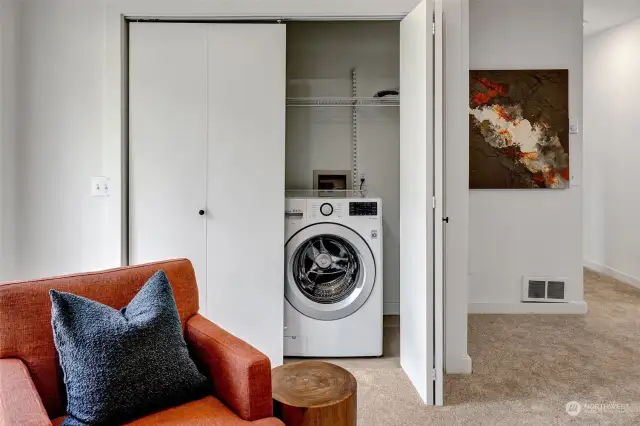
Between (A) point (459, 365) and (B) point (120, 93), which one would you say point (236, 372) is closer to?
(A) point (459, 365)

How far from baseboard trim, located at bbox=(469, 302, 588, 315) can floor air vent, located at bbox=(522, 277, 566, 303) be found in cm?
5

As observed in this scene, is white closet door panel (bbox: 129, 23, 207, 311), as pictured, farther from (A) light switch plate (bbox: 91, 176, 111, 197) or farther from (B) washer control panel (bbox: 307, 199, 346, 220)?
(B) washer control panel (bbox: 307, 199, 346, 220)

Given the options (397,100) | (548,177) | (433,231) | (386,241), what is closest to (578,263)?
(548,177)

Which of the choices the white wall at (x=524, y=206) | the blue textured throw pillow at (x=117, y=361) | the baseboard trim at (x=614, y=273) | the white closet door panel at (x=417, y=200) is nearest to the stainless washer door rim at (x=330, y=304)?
the white closet door panel at (x=417, y=200)

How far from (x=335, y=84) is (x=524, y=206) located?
1923 millimetres

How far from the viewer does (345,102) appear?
11.8ft

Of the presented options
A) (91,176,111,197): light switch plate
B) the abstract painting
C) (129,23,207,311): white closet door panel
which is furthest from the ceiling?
(91,176,111,197): light switch plate

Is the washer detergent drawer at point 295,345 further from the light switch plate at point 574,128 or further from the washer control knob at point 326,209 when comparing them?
the light switch plate at point 574,128

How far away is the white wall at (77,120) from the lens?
2545 millimetres

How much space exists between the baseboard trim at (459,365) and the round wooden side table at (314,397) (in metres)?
1.18

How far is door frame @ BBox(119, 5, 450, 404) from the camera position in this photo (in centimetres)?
254

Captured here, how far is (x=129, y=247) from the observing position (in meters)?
2.65

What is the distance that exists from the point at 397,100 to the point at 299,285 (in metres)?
1.63

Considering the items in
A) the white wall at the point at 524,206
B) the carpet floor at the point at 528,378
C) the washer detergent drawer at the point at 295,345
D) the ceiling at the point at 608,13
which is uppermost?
the ceiling at the point at 608,13
